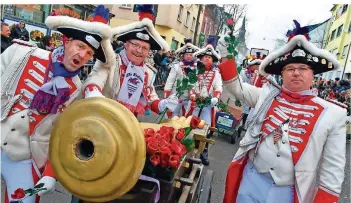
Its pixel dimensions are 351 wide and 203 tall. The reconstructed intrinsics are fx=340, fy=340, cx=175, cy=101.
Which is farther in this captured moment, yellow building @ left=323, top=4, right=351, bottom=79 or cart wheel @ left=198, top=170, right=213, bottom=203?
yellow building @ left=323, top=4, right=351, bottom=79

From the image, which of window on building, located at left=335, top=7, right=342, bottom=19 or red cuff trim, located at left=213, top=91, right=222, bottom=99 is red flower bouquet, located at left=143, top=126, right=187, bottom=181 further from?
window on building, located at left=335, top=7, right=342, bottom=19

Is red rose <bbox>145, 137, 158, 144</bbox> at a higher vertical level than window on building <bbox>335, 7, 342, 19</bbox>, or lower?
lower

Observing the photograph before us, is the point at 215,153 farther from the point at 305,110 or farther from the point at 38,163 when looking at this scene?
the point at 38,163

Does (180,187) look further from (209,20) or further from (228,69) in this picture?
(209,20)

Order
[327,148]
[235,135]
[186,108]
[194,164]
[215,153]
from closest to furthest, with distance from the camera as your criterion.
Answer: [327,148] → [194,164] → [186,108] → [215,153] → [235,135]

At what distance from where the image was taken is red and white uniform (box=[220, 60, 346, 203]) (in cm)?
242

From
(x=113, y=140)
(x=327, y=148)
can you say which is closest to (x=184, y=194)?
(x=113, y=140)

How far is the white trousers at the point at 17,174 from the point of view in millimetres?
2309

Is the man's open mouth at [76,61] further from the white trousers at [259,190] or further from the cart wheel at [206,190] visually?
the white trousers at [259,190]

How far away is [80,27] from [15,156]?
1.00 m

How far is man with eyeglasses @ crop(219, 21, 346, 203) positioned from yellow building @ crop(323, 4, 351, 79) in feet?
89.2

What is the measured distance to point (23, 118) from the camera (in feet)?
7.74

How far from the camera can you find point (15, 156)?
7.69ft

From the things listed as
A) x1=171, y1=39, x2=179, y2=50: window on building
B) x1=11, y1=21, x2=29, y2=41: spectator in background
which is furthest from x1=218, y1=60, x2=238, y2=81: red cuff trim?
x1=171, y1=39, x2=179, y2=50: window on building
